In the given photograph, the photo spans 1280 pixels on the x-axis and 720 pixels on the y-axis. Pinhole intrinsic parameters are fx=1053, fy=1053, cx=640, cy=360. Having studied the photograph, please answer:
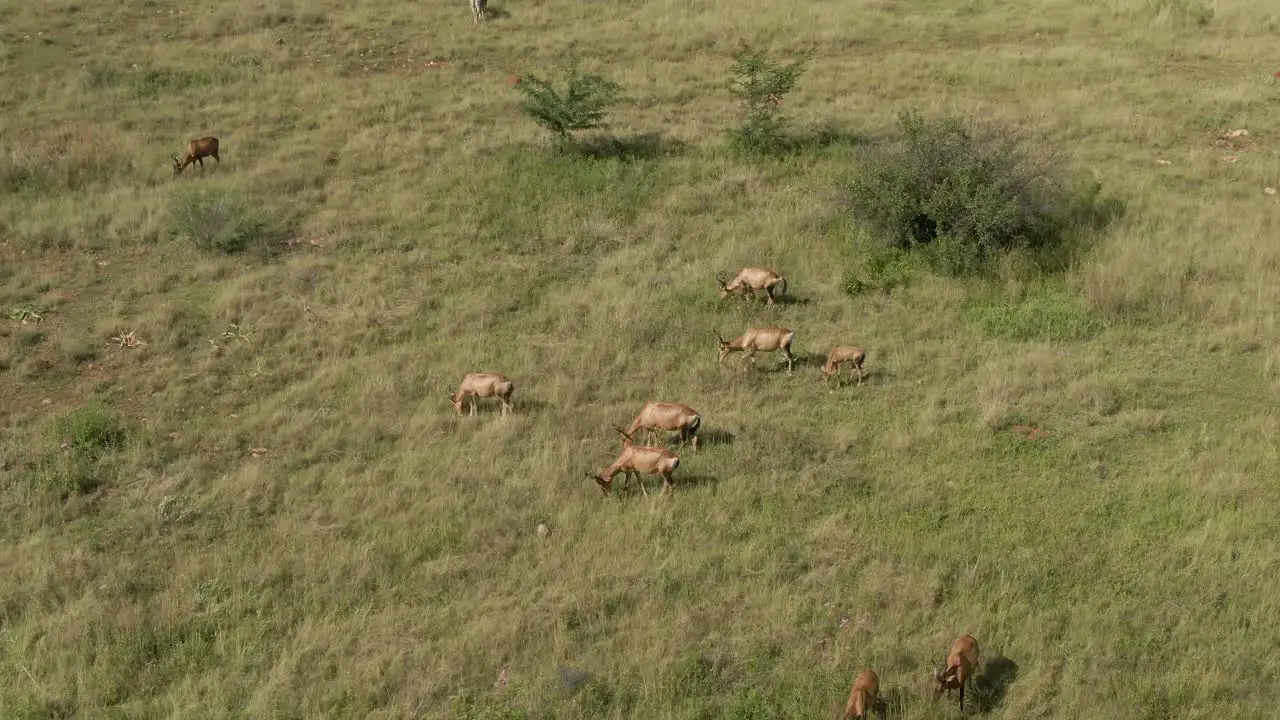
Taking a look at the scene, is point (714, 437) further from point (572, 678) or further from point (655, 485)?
point (572, 678)

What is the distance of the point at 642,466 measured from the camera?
36.3ft

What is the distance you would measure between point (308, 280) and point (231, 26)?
55.7ft

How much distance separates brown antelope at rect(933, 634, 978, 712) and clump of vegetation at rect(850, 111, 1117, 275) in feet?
30.5

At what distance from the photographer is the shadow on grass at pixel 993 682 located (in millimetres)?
8352

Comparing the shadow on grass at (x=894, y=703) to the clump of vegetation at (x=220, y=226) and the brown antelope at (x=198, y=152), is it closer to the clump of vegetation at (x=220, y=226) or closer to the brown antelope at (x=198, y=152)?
the clump of vegetation at (x=220, y=226)

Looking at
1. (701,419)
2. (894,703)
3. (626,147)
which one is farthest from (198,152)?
(894,703)

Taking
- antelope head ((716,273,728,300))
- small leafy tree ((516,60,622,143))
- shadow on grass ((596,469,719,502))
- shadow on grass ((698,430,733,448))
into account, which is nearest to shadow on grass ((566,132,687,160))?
small leafy tree ((516,60,622,143))

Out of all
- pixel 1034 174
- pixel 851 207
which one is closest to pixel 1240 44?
pixel 1034 174

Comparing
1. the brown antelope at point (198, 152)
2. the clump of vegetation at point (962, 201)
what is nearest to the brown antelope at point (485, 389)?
the clump of vegetation at point (962, 201)

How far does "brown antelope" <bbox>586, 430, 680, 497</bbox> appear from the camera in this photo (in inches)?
430

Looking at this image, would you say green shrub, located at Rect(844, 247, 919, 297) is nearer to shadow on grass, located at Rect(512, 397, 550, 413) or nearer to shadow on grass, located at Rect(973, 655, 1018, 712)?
shadow on grass, located at Rect(512, 397, 550, 413)

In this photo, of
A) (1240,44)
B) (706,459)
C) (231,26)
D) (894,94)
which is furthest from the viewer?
(231,26)

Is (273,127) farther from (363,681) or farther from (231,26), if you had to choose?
(363,681)

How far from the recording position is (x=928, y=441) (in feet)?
40.0
